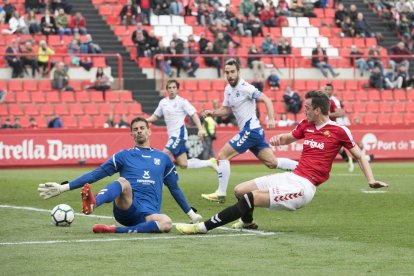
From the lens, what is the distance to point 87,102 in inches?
1432

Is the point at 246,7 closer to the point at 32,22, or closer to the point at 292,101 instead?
the point at 292,101

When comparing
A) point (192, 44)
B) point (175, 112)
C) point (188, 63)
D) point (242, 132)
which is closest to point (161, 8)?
point (192, 44)

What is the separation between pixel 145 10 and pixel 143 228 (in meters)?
29.1

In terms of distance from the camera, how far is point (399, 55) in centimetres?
4228

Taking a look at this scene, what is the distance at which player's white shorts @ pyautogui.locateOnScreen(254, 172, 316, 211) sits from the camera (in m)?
12.6

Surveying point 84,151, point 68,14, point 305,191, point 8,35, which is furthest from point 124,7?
point 305,191

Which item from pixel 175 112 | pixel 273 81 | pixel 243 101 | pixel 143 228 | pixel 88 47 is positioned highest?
pixel 243 101

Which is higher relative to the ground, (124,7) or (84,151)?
(124,7)

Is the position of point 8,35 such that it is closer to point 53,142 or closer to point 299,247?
point 53,142

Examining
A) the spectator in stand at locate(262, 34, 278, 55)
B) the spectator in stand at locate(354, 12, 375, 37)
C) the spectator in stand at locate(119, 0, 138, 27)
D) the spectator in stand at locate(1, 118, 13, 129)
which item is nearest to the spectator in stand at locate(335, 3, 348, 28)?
the spectator in stand at locate(354, 12, 375, 37)

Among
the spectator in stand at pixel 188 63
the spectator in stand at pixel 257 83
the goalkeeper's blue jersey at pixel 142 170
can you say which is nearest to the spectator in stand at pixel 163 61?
the spectator in stand at pixel 188 63

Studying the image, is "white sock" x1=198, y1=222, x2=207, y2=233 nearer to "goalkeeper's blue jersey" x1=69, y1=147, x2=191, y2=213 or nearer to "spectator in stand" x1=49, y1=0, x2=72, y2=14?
"goalkeeper's blue jersey" x1=69, y1=147, x2=191, y2=213

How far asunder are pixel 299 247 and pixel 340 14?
1389 inches

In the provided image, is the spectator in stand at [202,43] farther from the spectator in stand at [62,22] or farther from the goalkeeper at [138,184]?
the goalkeeper at [138,184]
